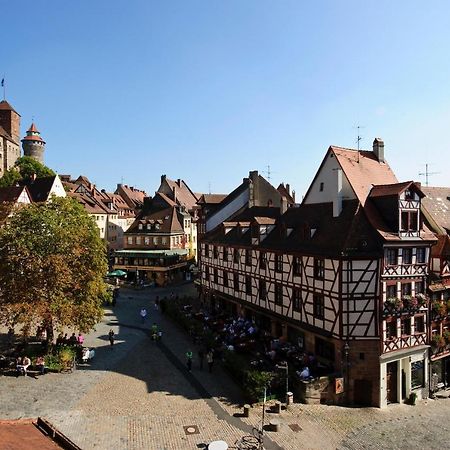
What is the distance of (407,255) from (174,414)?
52.2 ft

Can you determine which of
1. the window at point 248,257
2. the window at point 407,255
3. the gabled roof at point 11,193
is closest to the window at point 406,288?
the window at point 407,255

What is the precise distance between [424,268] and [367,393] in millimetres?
8201

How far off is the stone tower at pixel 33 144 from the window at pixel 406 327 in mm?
89661

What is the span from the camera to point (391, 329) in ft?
82.7

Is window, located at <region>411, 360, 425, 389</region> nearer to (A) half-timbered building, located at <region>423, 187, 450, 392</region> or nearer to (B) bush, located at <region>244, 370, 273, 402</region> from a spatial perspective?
(A) half-timbered building, located at <region>423, 187, 450, 392</region>

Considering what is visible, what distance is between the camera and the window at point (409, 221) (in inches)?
1015

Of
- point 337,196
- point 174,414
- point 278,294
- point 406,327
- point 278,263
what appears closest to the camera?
point 174,414

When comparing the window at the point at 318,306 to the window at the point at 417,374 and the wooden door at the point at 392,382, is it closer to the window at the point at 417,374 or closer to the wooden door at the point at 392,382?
the wooden door at the point at 392,382

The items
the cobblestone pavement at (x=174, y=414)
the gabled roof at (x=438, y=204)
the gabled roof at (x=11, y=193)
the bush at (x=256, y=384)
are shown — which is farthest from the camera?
the gabled roof at (x=11, y=193)

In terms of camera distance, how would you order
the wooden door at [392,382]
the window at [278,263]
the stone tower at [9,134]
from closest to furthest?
the wooden door at [392,382] → the window at [278,263] → the stone tower at [9,134]

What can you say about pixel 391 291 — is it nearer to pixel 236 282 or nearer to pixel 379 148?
pixel 379 148

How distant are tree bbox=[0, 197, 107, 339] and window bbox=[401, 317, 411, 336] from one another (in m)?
18.6

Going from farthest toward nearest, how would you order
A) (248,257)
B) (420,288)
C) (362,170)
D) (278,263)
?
(248,257) < (278,263) < (362,170) < (420,288)

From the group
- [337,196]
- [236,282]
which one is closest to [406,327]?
[337,196]
